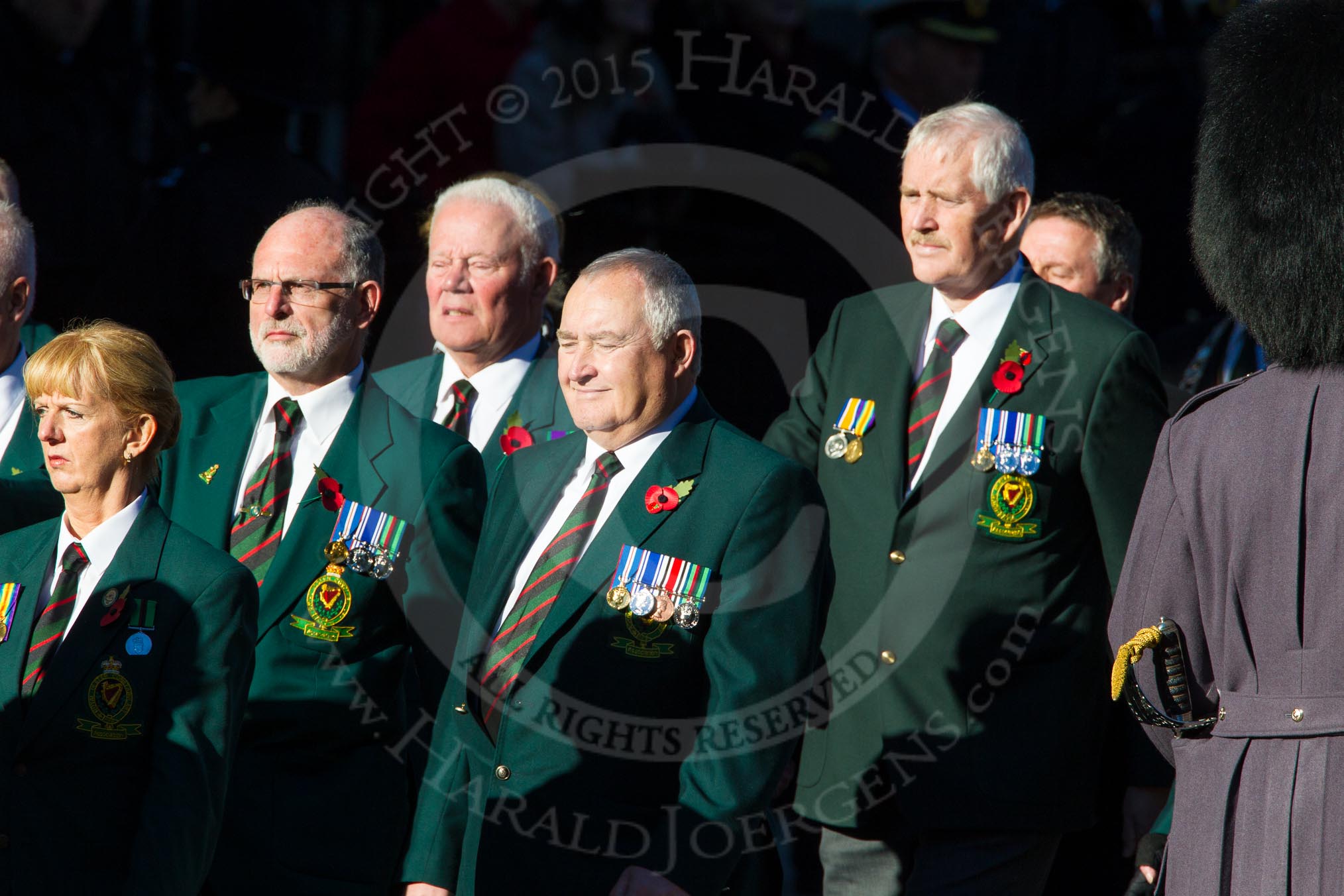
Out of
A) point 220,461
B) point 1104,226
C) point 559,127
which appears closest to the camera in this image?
point 220,461

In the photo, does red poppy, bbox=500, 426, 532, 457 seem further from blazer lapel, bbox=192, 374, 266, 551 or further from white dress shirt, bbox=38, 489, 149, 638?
white dress shirt, bbox=38, 489, 149, 638

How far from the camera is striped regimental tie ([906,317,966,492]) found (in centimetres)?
427

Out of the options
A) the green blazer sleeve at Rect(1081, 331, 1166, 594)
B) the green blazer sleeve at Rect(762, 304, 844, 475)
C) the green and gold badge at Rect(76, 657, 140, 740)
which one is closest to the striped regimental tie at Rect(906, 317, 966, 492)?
the green blazer sleeve at Rect(762, 304, 844, 475)

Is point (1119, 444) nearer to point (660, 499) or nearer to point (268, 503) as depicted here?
point (660, 499)

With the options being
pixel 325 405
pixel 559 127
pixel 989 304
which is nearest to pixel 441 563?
pixel 325 405

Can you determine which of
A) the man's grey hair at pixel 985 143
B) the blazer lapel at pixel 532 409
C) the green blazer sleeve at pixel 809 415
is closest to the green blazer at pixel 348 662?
the blazer lapel at pixel 532 409

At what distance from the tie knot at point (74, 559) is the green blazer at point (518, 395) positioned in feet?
3.53

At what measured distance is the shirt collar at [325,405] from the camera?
4188 mm

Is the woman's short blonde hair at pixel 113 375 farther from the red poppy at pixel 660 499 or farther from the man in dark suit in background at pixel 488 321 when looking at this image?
the man in dark suit in background at pixel 488 321

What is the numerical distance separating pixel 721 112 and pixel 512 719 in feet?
12.2

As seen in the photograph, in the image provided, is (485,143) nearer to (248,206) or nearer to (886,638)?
(248,206)

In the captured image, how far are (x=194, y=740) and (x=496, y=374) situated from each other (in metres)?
1.63

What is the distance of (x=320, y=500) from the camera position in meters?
4.05

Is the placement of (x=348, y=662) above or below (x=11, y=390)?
below
